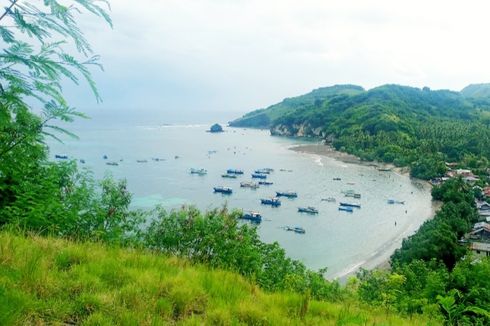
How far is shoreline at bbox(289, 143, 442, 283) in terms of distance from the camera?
3497cm

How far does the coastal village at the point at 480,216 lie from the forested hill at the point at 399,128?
3243 millimetres

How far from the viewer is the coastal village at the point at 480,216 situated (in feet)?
A: 119

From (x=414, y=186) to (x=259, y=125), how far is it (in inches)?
5022

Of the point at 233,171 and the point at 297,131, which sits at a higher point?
the point at 297,131

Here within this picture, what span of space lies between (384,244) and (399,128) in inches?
2943

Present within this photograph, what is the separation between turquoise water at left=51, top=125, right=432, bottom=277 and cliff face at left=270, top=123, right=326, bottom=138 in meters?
35.3

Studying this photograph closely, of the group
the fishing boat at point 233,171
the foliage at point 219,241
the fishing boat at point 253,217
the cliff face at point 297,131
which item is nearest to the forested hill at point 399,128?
the cliff face at point 297,131

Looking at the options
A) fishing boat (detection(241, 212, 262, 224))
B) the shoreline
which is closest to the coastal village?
the shoreline

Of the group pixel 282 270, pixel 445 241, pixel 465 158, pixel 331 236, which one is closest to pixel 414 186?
pixel 465 158

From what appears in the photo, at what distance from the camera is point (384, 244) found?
41.7 m

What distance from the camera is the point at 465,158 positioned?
78.8m

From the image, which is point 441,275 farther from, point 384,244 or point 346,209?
point 346,209

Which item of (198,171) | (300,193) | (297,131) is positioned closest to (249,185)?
(300,193)

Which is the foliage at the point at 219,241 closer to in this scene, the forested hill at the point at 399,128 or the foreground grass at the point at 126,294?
the foreground grass at the point at 126,294
